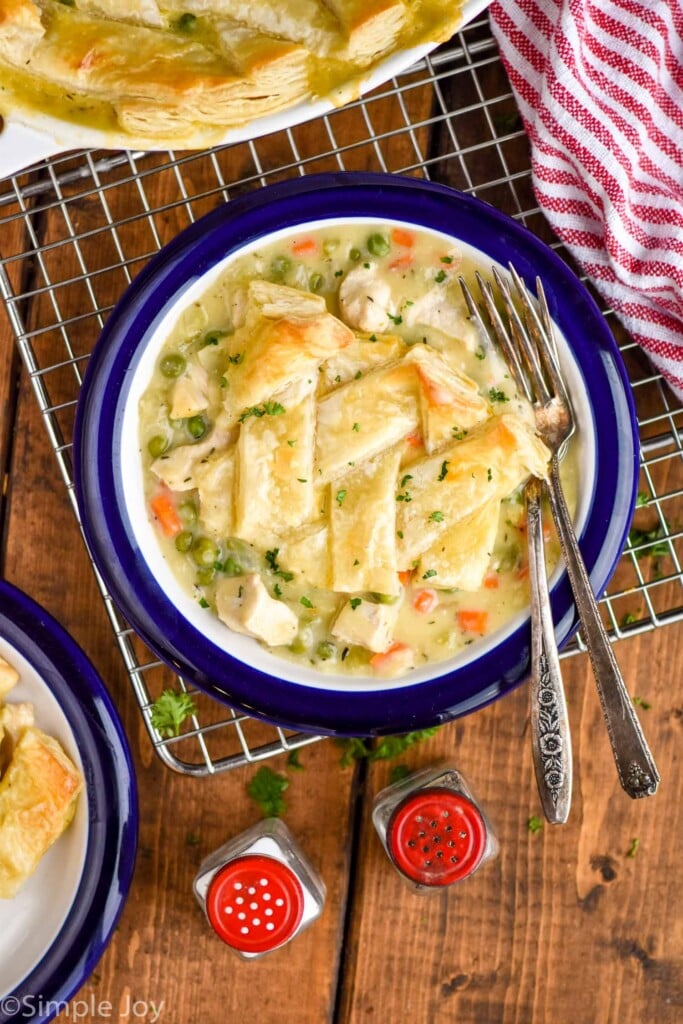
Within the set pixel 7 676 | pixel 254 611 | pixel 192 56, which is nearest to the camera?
pixel 192 56

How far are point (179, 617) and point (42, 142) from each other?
139 centimetres

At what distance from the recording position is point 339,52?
2.69 metres

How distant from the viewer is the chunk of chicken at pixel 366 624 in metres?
2.92

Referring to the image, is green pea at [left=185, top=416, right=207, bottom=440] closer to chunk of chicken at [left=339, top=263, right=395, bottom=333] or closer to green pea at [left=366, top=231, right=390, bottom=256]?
chunk of chicken at [left=339, top=263, right=395, bottom=333]

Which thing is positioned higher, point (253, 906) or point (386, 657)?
point (386, 657)

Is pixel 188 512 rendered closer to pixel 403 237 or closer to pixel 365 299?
pixel 365 299

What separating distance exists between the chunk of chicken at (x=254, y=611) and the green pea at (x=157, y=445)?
436 mm

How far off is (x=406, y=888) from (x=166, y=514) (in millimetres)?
1594

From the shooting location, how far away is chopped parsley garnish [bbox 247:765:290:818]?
3457mm

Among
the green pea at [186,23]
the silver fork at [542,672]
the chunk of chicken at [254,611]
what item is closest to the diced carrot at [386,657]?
the chunk of chicken at [254,611]

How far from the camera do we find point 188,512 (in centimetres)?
304

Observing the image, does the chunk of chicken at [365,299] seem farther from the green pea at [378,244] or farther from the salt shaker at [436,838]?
the salt shaker at [436,838]

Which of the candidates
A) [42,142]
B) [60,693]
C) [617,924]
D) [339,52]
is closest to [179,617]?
[60,693]

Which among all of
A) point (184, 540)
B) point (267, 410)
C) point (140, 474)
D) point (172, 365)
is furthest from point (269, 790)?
point (172, 365)
